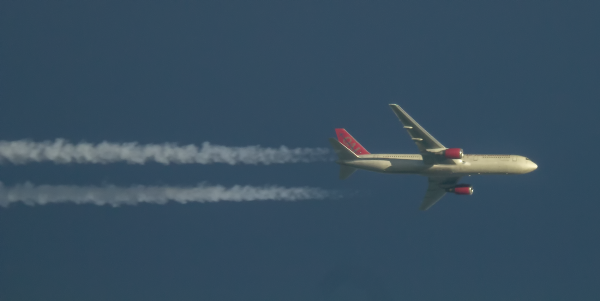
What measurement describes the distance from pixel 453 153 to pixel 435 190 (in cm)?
1024

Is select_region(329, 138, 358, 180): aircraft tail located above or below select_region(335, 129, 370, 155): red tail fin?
below

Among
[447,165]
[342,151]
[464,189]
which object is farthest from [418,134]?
[464,189]

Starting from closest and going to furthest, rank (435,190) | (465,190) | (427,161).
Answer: (427,161) → (465,190) → (435,190)

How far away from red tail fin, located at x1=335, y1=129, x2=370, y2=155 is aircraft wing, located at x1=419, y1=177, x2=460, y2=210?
8.49 m

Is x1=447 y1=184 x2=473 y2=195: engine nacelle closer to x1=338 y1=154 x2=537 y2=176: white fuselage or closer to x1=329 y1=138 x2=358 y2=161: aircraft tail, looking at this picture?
x1=338 y1=154 x2=537 y2=176: white fuselage

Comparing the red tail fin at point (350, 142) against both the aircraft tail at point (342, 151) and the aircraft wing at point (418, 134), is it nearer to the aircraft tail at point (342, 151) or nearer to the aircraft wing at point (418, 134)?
the aircraft tail at point (342, 151)

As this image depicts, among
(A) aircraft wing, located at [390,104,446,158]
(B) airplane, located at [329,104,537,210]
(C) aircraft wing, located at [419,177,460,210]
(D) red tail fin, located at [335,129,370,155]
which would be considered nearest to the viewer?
(A) aircraft wing, located at [390,104,446,158]

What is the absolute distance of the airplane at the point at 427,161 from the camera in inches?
3063

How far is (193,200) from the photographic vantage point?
82.6 metres

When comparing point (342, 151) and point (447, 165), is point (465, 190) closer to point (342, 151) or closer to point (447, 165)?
point (447, 165)

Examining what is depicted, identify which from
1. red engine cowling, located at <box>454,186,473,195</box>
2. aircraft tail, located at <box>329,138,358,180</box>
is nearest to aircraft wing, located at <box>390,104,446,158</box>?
aircraft tail, located at <box>329,138,358,180</box>

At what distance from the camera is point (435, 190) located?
8694cm

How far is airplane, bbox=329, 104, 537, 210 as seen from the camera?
77812 millimetres

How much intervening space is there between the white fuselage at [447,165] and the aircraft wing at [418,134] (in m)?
1.72
